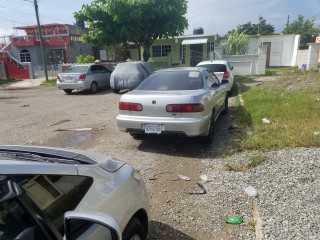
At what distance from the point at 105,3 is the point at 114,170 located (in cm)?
1845

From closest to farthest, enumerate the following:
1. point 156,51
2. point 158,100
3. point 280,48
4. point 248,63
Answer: point 158,100 → point 248,63 → point 156,51 → point 280,48

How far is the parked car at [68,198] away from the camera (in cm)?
124

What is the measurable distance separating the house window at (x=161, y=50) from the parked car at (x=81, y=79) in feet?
43.8

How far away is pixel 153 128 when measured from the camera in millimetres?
5195

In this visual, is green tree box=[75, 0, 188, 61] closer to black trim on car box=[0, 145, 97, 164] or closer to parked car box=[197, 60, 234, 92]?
parked car box=[197, 60, 234, 92]

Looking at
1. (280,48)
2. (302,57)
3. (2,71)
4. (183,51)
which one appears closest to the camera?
(302,57)

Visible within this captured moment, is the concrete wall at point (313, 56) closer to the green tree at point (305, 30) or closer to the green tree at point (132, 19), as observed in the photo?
the green tree at point (132, 19)

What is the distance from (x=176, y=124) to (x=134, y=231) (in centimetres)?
292

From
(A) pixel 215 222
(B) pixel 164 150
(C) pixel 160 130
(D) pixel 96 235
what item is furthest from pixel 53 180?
(B) pixel 164 150

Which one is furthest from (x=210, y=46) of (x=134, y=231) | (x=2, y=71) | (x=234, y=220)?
(x=134, y=231)

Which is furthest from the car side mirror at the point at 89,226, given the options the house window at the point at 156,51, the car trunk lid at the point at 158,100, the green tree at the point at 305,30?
the green tree at the point at 305,30

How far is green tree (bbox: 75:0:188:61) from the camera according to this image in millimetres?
17781

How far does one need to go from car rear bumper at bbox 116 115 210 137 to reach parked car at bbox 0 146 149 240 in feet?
8.36

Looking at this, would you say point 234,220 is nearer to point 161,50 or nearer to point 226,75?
point 226,75
